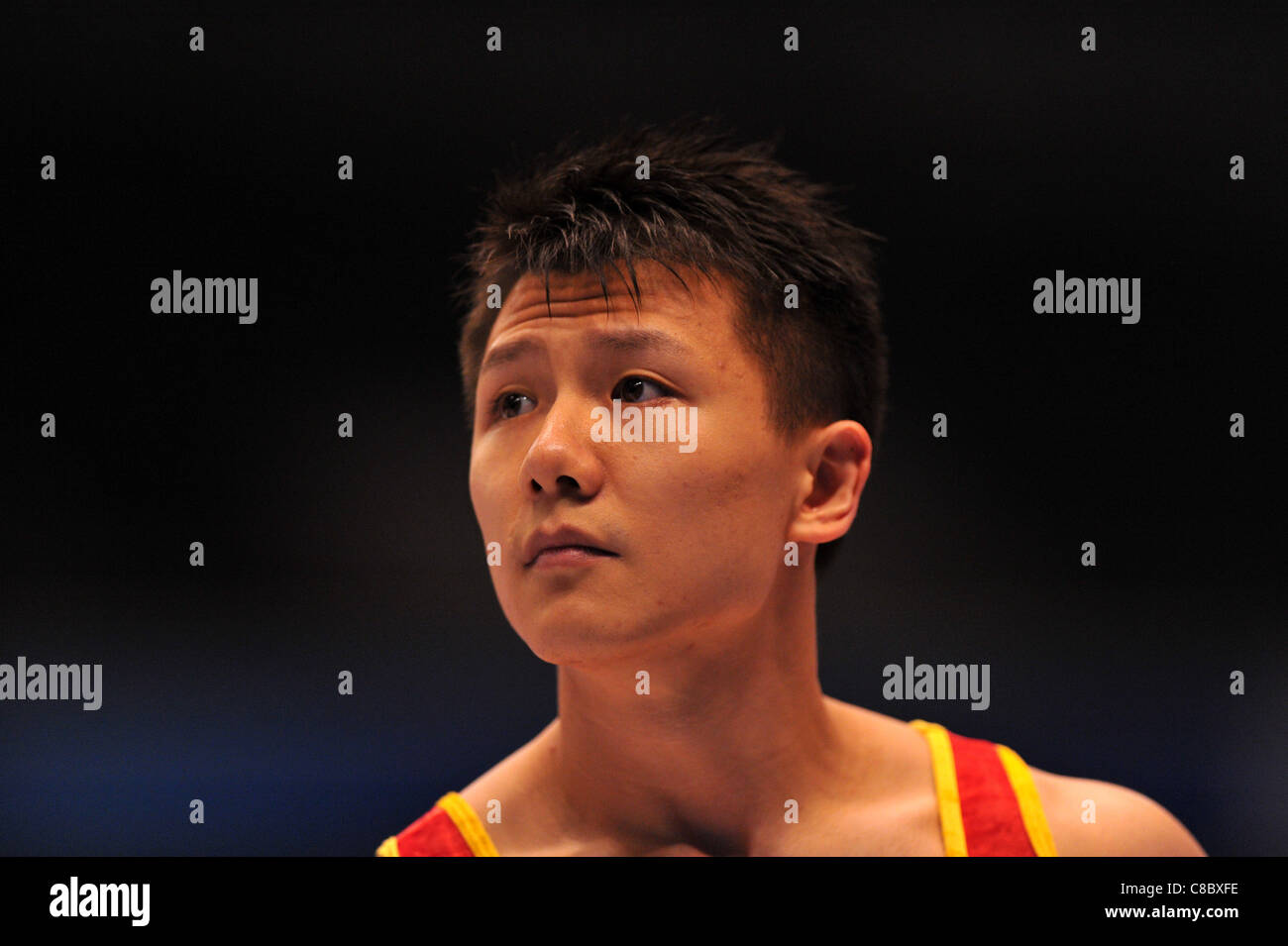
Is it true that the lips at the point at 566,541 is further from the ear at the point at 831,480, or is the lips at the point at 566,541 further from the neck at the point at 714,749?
the ear at the point at 831,480

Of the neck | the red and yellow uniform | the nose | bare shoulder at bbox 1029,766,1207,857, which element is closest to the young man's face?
the nose

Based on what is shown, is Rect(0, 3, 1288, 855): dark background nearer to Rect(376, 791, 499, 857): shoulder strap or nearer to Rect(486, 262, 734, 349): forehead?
Rect(376, 791, 499, 857): shoulder strap

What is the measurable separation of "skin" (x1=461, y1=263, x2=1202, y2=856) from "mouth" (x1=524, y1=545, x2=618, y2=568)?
0.01 m

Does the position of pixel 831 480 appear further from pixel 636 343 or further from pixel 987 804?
pixel 987 804

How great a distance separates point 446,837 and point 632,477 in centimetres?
97

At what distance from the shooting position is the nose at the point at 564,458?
2250mm

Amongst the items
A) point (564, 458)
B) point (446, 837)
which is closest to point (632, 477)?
point (564, 458)

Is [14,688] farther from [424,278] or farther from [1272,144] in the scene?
[1272,144]

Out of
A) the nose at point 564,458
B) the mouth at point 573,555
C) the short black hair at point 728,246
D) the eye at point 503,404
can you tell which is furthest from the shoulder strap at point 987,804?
the eye at point 503,404

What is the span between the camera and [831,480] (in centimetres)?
A: 252

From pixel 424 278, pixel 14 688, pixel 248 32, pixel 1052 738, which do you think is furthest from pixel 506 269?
pixel 1052 738

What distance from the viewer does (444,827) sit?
8.60 ft

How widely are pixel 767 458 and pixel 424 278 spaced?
1139 millimetres

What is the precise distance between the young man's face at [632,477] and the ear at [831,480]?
0.05m
